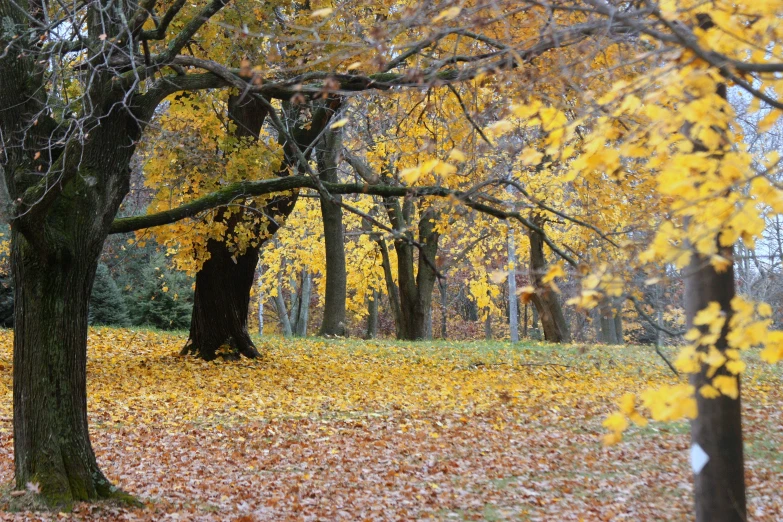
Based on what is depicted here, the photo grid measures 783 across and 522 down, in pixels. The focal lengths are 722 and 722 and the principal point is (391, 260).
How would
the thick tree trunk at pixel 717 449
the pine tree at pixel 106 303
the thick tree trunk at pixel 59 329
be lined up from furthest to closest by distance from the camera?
the pine tree at pixel 106 303 → the thick tree trunk at pixel 59 329 → the thick tree trunk at pixel 717 449

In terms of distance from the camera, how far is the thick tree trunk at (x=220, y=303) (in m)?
12.7

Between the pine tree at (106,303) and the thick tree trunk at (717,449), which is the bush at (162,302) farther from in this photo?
the thick tree trunk at (717,449)

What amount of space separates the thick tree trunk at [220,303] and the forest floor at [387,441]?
495mm

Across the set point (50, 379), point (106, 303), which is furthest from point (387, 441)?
point (106, 303)

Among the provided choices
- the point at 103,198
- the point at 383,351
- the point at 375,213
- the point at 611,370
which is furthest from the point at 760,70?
the point at 375,213

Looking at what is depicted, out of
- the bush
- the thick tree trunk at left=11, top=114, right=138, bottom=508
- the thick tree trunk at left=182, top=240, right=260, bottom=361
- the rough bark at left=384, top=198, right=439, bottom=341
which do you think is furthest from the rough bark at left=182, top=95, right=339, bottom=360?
the bush

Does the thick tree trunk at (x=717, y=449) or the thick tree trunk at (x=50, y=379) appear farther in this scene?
the thick tree trunk at (x=50, y=379)

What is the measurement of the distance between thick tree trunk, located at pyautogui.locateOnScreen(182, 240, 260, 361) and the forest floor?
0.50 meters

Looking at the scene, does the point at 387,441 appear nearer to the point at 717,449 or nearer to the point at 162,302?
the point at 717,449

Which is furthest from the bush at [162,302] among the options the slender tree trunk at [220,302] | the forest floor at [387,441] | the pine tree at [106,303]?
the slender tree trunk at [220,302]

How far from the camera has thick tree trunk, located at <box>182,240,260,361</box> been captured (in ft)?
41.5

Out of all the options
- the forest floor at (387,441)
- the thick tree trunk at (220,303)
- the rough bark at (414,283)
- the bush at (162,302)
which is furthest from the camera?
the bush at (162,302)

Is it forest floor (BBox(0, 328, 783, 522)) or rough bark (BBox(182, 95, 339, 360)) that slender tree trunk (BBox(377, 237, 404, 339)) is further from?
rough bark (BBox(182, 95, 339, 360))

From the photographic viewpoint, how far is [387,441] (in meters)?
8.00
